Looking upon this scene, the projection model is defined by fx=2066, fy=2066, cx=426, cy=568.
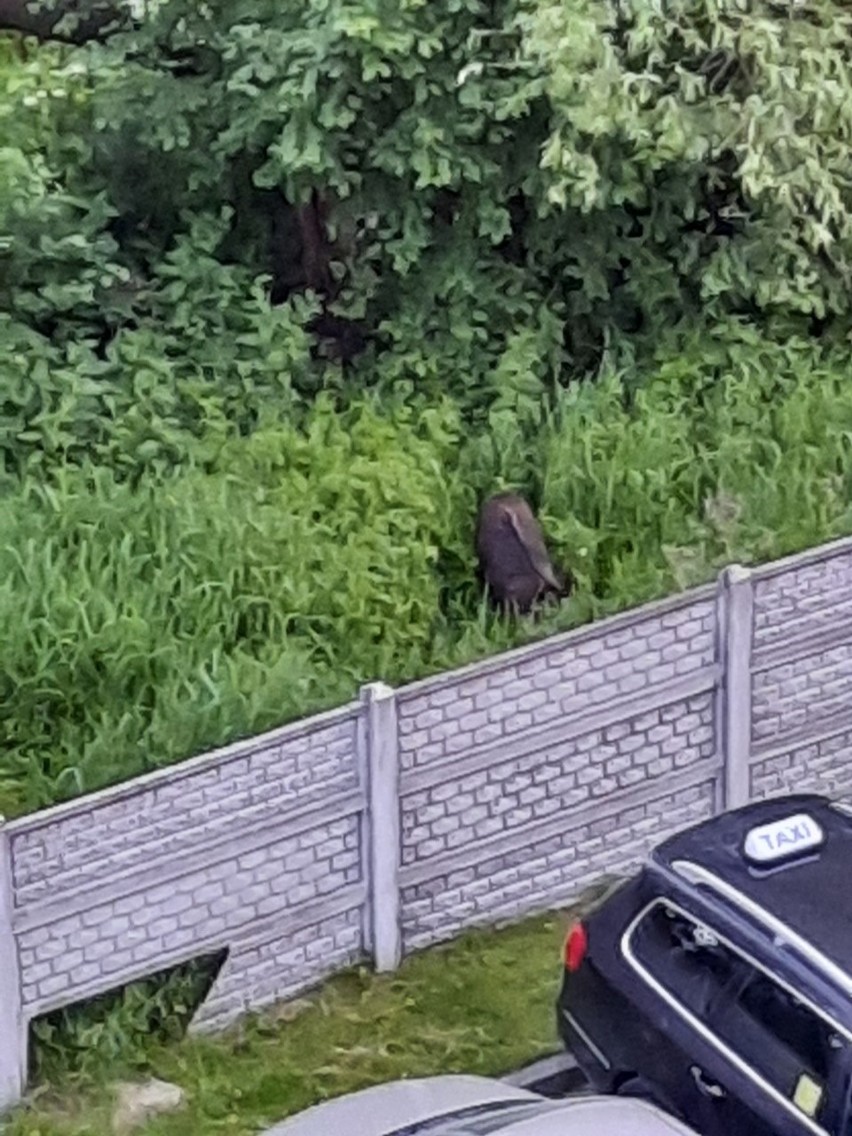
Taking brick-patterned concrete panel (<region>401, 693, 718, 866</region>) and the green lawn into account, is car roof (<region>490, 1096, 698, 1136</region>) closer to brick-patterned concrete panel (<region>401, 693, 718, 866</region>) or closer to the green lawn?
the green lawn

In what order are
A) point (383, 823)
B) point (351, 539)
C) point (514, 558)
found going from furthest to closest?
1. point (514, 558)
2. point (351, 539)
3. point (383, 823)

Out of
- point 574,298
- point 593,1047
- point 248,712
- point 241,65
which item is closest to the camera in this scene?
point 593,1047

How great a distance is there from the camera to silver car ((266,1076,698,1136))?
5.05 meters

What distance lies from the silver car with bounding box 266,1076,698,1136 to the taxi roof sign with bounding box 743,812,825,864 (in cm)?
79

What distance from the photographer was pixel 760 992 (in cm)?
549

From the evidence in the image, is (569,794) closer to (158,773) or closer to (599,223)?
(158,773)

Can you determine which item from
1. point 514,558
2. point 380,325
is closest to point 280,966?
point 514,558

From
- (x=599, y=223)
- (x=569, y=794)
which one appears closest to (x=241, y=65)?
(x=599, y=223)

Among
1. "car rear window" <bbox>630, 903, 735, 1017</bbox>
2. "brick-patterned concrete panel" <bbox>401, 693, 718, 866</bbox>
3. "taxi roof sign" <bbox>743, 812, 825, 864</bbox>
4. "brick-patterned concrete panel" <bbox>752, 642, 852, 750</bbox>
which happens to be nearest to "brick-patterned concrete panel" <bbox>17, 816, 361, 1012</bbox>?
"brick-patterned concrete panel" <bbox>401, 693, 718, 866</bbox>

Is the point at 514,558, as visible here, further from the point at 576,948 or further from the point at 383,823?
the point at 576,948

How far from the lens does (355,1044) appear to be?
6543 mm

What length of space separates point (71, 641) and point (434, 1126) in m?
2.64

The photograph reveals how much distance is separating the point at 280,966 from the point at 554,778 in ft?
3.64

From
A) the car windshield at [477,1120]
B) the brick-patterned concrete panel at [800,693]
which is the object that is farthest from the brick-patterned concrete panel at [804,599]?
the car windshield at [477,1120]
